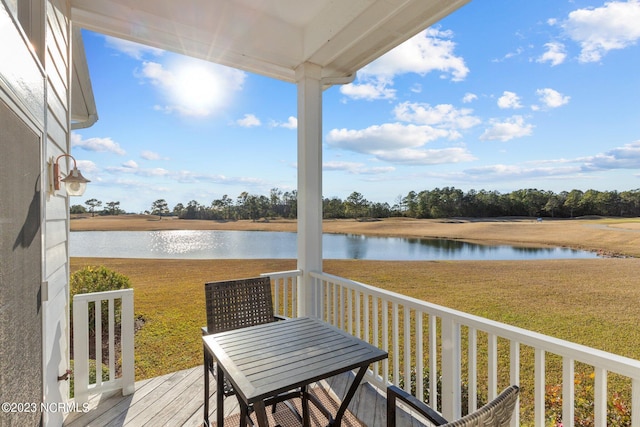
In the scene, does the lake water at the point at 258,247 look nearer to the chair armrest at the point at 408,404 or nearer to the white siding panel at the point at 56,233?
the white siding panel at the point at 56,233

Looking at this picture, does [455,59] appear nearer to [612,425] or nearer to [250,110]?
[250,110]

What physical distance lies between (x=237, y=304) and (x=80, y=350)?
1235mm

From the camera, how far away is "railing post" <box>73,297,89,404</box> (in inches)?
88.4

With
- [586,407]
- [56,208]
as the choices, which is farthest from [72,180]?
[586,407]

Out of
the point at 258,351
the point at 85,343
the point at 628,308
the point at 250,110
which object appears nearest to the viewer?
the point at 258,351

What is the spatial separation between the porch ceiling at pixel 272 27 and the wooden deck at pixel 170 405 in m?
3.00

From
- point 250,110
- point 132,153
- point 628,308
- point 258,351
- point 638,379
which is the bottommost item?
point 628,308

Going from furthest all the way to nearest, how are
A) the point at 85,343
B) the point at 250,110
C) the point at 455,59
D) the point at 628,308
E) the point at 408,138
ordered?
the point at 250,110 < the point at 408,138 < the point at 455,59 < the point at 628,308 < the point at 85,343

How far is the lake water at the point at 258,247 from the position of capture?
475 centimetres

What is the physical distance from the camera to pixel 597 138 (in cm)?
277

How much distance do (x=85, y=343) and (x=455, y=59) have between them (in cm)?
588

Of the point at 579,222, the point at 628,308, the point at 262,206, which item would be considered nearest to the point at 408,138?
the point at 262,206

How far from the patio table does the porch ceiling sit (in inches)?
94.8

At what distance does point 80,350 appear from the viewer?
226cm
